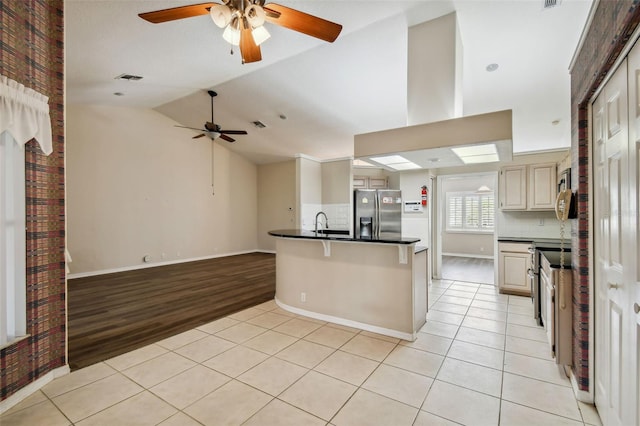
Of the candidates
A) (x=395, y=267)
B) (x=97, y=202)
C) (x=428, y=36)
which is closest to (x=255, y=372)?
(x=395, y=267)

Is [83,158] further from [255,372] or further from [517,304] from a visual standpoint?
[517,304]

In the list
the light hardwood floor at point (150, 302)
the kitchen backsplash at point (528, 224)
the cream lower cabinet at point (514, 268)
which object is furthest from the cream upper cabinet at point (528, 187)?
the light hardwood floor at point (150, 302)

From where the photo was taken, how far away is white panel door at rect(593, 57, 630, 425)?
1.43m

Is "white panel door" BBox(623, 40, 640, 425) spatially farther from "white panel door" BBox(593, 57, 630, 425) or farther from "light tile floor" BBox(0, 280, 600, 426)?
"light tile floor" BBox(0, 280, 600, 426)

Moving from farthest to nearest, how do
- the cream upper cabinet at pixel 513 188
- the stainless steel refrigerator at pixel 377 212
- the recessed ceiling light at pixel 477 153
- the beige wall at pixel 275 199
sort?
the beige wall at pixel 275 199
the stainless steel refrigerator at pixel 377 212
the cream upper cabinet at pixel 513 188
the recessed ceiling light at pixel 477 153

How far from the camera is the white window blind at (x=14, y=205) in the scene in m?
1.94

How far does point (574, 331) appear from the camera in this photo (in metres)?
2.14

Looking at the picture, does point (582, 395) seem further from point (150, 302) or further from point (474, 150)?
point (150, 302)

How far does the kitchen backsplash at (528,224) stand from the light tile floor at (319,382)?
2281 millimetres

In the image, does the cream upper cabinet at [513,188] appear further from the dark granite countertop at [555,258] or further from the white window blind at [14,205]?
the white window blind at [14,205]

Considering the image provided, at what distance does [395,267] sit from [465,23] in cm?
255

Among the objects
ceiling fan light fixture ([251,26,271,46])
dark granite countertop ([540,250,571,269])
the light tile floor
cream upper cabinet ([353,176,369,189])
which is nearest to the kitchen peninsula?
the light tile floor

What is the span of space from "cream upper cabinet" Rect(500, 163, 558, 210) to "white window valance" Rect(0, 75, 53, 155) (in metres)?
5.92

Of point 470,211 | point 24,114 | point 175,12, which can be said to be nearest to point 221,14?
point 175,12
